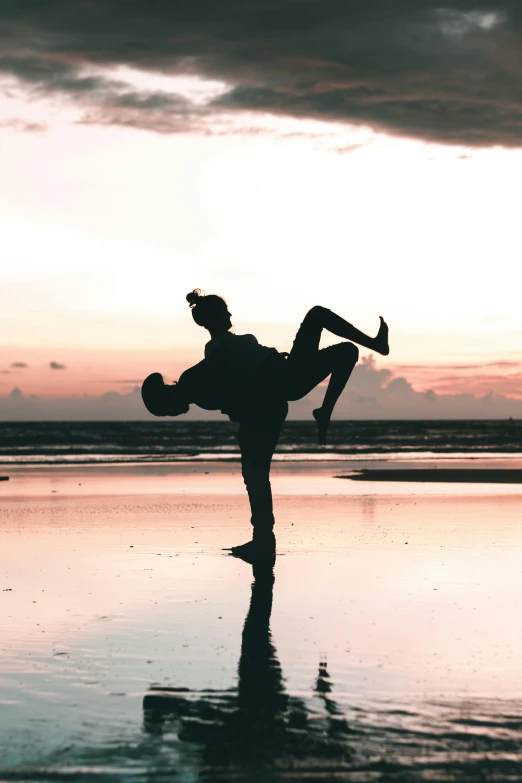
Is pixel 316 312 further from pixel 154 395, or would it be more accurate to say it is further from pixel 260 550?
pixel 260 550

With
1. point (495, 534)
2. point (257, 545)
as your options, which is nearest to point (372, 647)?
point (257, 545)

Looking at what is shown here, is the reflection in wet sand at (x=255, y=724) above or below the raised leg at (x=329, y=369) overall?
below

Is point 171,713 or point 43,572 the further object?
point 43,572

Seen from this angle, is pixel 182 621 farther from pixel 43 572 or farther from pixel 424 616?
pixel 43 572

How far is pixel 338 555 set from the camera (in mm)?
10453

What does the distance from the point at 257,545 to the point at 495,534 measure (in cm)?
338

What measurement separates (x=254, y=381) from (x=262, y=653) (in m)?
3.29

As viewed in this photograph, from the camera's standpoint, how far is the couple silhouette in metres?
8.63

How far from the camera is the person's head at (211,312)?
9383mm

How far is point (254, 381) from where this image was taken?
9.14 metres

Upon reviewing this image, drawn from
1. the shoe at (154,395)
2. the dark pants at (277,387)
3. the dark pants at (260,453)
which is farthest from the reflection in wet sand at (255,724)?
the dark pants at (260,453)

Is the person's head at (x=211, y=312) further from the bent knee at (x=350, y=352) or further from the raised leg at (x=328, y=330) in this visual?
the bent knee at (x=350, y=352)

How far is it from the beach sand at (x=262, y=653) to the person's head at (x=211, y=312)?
7.18 feet

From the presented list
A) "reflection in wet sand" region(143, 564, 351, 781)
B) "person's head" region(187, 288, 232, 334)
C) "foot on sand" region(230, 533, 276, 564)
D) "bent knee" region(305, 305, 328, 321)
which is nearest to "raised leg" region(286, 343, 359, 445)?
"bent knee" region(305, 305, 328, 321)
